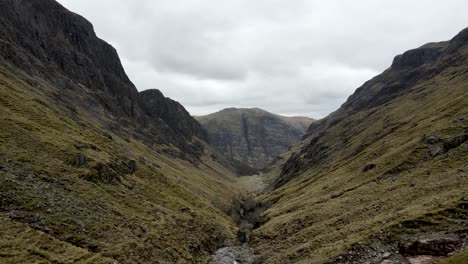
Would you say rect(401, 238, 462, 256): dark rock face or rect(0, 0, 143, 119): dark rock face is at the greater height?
rect(0, 0, 143, 119): dark rock face

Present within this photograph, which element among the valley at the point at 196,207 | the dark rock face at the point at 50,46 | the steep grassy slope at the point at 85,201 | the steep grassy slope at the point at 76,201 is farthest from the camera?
the dark rock face at the point at 50,46

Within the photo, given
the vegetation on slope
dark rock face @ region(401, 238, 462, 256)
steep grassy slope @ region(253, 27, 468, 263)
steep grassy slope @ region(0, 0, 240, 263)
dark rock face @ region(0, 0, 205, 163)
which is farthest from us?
dark rock face @ region(0, 0, 205, 163)

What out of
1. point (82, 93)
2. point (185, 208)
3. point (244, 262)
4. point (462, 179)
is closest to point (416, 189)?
point (462, 179)

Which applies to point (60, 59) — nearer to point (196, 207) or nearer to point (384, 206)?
point (196, 207)

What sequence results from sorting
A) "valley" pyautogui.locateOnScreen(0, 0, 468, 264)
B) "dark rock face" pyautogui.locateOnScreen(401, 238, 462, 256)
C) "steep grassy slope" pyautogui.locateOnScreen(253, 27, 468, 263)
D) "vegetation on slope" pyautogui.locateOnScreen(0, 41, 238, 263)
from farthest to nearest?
1. "vegetation on slope" pyautogui.locateOnScreen(0, 41, 238, 263)
2. "steep grassy slope" pyautogui.locateOnScreen(253, 27, 468, 263)
3. "valley" pyautogui.locateOnScreen(0, 0, 468, 264)
4. "dark rock face" pyautogui.locateOnScreen(401, 238, 462, 256)

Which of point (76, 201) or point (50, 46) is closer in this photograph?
point (76, 201)

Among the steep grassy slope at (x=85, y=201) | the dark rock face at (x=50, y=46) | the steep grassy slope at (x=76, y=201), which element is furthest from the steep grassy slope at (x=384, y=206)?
the dark rock face at (x=50, y=46)

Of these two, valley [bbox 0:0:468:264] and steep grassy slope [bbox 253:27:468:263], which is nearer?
valley [bbox 0:0:468:264]

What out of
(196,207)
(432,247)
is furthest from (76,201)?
(432,247)

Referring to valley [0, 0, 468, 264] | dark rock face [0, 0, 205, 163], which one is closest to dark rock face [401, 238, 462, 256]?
valley [0, 0, 468, 264]

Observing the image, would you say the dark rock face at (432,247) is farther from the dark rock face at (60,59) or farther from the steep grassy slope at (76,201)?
the dark rock face at (60,59)

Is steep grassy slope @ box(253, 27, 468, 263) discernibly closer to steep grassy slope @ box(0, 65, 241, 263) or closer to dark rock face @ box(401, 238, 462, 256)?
dark rock face @ box(401, 238, 462, 256)

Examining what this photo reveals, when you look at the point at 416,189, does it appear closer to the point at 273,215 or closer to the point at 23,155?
the point at 273,215

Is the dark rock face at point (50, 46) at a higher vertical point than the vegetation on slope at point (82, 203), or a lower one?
higher
